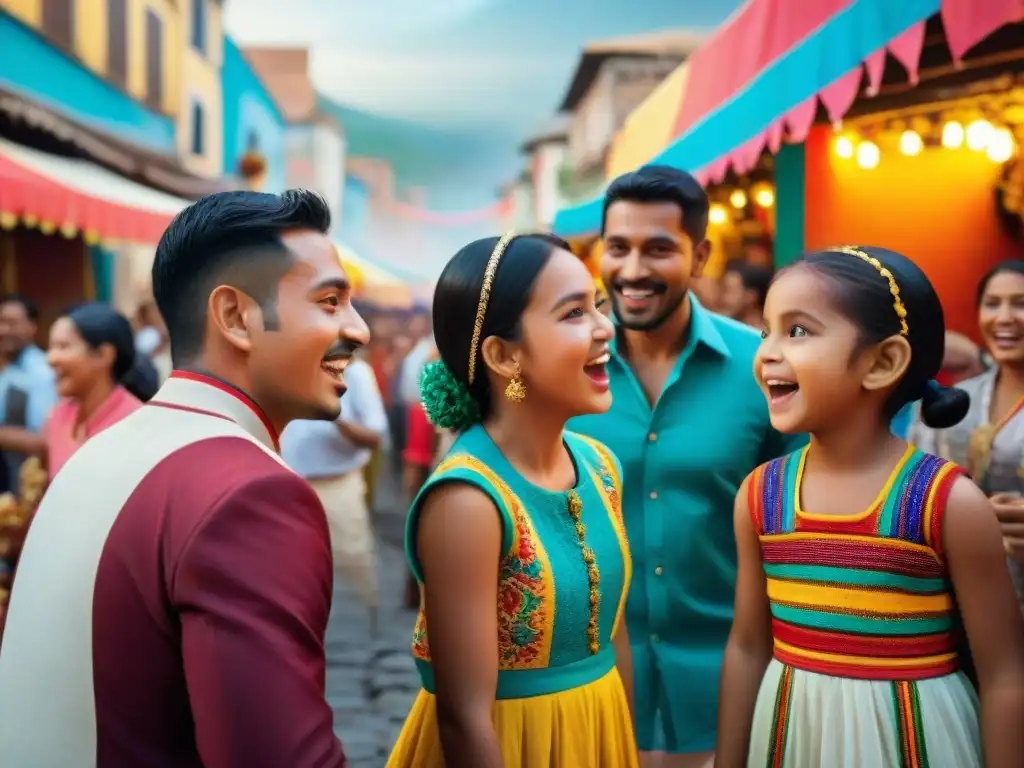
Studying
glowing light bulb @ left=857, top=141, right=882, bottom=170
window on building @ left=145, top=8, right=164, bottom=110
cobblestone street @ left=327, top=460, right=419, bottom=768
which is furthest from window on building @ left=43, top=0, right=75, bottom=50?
glowing light bulb @ left=857, top=141, right=882, bottom=170

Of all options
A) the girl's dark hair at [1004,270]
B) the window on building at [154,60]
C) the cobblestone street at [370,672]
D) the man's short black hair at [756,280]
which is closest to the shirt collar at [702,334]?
the girl's dark hair at [1004,270]

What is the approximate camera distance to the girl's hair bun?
6.50 feet

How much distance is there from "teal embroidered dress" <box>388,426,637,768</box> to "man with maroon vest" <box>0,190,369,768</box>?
49cm

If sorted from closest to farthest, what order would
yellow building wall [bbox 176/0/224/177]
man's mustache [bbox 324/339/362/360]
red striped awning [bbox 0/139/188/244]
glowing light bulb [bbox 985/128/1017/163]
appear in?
man's mustache [bbox 324/339/362/360] → red striped awning [bbox 0/139/188/244] → glowing light bulb [bbox 985/128/1017/163] → yellow building wall [bbox 176/0/224/177]

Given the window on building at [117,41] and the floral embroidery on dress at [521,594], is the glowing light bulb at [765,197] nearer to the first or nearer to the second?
the floral embroidery on dress at [521,594]

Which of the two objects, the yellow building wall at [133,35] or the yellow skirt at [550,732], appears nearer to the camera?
the yellow skirt at [550,732]

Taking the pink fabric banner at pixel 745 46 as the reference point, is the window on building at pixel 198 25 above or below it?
above

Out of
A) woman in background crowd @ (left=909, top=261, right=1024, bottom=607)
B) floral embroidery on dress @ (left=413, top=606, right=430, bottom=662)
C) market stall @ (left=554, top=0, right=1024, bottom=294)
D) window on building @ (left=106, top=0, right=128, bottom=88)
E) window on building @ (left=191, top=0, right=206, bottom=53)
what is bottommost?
floral embroidery on dress @ (left=413, top=606, right=430, bottom=662)

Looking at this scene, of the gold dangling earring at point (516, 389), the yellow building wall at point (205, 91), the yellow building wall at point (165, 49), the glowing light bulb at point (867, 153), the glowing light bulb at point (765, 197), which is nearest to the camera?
the gold dangling earring at point (516, 389)

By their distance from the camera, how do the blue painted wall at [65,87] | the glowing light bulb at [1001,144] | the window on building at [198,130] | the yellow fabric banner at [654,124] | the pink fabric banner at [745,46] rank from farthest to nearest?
the window on building at [198,130], the blue painted wall at [65,87], the yellow fabric banner at [654,124], the glowing light bulb at [1001,144], the pink fabric banner at [745,46]

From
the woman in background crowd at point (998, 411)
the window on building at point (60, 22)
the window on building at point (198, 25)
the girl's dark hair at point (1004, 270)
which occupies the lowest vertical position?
the woman in background crowd at point (998, 411)

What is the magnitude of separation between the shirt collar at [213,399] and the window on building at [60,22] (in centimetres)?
1124

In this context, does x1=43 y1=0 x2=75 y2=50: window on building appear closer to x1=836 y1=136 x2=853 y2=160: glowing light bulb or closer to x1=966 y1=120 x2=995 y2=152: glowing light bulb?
x1=836 y1=136 x2=853 y2=160: glowing light bulb

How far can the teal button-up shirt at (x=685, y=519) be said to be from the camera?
2771mm
